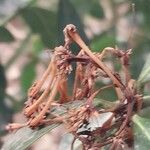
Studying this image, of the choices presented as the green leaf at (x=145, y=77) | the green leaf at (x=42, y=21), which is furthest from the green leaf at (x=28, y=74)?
the green leaf at (x=145, y=77)

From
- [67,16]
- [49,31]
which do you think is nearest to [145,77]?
[67,16]

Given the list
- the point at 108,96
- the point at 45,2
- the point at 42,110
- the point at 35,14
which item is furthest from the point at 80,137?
the point at 45,2

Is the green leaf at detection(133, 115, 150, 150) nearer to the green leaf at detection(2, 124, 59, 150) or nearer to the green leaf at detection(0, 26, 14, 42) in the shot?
the green leaf at detection(2, 124, 59, 150)

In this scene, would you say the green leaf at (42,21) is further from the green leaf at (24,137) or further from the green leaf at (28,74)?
the green leaf at (24,137)

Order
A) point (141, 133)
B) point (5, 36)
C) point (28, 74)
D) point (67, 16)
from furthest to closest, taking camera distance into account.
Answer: point (28, 74), point (5, 36), point (67, 16), point (141, 133)

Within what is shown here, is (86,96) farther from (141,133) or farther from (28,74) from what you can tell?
(28,74)

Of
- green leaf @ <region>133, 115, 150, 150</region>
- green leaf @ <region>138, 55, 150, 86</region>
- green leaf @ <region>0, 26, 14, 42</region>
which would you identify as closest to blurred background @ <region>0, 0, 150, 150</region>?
green leaf @ <region>0, 26, 14, 42</region>
